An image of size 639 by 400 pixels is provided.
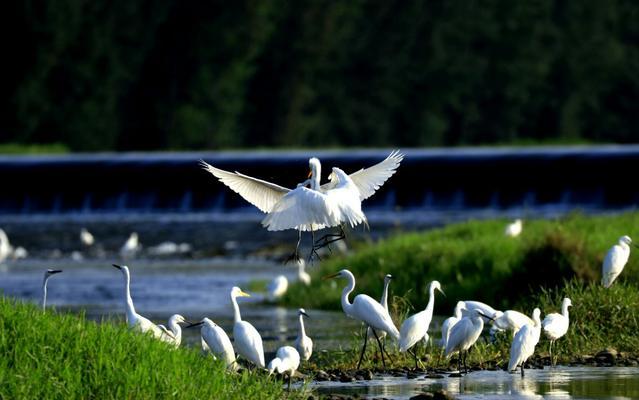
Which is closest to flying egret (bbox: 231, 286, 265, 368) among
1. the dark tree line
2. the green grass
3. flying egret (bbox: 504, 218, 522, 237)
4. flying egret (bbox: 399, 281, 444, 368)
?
the green grass

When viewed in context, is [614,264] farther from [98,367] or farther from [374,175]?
[98,367]

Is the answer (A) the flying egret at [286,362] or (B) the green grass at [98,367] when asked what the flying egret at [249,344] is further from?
(B) the green grass at [98,367]

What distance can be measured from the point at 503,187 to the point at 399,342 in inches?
959

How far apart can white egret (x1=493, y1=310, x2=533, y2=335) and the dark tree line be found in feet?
152

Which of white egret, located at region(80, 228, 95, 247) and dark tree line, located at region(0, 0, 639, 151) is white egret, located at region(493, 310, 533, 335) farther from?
dark tree line, located at region(0, 0, 639, 151)

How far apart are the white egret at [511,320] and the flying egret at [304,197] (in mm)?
1384

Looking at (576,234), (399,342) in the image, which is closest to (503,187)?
(576,234)

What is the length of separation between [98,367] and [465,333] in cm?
338

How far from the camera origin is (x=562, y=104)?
7231 cm

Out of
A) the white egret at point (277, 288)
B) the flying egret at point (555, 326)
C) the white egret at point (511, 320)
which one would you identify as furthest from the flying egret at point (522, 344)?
the white egret at point (277, 288)

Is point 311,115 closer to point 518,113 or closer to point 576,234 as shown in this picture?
point 518,113

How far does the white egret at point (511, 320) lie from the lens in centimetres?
1312

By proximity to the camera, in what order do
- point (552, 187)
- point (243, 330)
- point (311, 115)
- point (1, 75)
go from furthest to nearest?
point (311, 115) → point (1, 75) → point (552, 187) → point (243, 330)

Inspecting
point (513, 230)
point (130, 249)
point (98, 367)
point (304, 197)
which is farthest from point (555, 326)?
point (130, 249)
